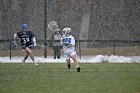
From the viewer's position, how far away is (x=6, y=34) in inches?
2004

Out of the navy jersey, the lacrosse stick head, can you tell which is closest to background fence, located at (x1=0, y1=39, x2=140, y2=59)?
the lacrosse stick head

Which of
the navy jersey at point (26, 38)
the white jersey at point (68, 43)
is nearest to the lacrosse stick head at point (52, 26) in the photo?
the navy jersey at point (26, 38)

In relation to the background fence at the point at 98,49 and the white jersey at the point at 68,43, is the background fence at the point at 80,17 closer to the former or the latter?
the background fence at the point at 98,49

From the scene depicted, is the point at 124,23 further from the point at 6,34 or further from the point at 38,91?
the point at 38,91

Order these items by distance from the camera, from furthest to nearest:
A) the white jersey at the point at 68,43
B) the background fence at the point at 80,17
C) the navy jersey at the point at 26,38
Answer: the background fence at the point at 80,17
the navy jersey at the point at 26,38
the white jersey at the point at 68,43

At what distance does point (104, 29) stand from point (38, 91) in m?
37.5

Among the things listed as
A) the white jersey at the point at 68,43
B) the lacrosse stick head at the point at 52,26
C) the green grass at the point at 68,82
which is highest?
the lacrosse stick head at the point at 52,26

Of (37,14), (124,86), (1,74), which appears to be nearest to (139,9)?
(37,14)

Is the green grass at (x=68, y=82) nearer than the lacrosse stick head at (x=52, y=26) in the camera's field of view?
Yes

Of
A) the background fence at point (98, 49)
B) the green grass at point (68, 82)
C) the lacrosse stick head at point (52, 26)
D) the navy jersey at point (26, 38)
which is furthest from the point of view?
the background fence at point (98, 49)

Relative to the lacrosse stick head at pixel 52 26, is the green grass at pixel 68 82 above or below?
below

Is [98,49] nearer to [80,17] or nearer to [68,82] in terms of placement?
[80,17]

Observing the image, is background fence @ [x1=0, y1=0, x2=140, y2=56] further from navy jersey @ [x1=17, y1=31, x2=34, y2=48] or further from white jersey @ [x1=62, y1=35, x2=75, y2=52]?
white jersey @ [x1=62, y1=35, x2=75, y2=52]

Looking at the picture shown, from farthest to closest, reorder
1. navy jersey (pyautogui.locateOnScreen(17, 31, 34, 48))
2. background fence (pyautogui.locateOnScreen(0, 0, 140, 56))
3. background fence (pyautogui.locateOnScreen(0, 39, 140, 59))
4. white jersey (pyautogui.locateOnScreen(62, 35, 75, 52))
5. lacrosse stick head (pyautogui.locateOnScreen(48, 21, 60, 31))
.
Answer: background fence (pyautogui.locateOnScreen(0, 0, 140, 56))
background fence (pyautogui.locateOnScreen(0, 39, 140, 59))
lacrosse stick head (pyautogui.locateOnScreen(48, 21, 60, 31))
navy jersey (pyautogui.locateOnScreen(17, 31, 34, 48))
white jersey (pyautogui.locateOnScreen(62, 35, 75, 52))
